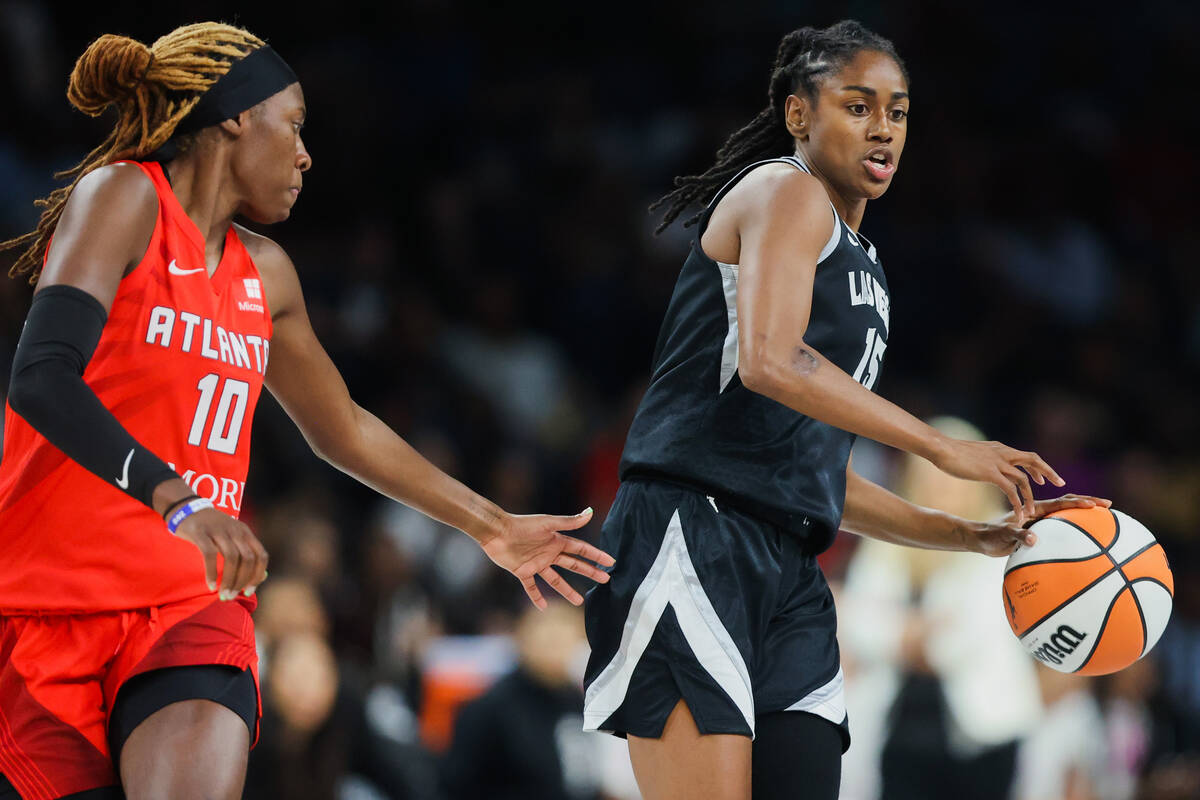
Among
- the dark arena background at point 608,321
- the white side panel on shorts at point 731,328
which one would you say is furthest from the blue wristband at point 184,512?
the dark arena background at point 608,321

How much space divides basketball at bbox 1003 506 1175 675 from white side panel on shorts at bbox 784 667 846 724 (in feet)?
1.72

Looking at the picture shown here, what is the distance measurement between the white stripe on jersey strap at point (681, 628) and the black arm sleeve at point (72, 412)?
1.15 m

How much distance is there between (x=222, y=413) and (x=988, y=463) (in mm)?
1638

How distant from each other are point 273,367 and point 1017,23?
31.7 feet

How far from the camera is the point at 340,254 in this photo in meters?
9.70

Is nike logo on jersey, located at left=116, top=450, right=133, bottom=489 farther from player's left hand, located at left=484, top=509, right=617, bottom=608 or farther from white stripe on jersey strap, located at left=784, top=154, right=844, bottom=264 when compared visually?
white stripe on jersey strap, located at left=784, top=154, right=844, bottom=264

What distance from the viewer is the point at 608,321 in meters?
9.93

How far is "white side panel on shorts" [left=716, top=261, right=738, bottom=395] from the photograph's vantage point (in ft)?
11.9

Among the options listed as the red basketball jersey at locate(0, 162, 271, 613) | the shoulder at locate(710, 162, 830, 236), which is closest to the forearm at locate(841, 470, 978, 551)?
the shoulder at locate(710, 162, 830, 236)

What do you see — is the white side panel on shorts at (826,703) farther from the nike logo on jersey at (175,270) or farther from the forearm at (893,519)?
the nike logo on jersey at (175,270)

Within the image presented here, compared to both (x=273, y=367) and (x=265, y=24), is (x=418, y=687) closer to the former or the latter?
(x=273, y=367)

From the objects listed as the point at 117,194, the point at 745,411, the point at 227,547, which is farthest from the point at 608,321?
the point at 227,547

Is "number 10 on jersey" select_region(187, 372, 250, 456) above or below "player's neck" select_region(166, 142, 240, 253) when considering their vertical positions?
below

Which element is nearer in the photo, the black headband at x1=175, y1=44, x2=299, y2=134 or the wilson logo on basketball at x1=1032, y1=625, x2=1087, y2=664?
the black headband at x1=175, y1=44, x2=299, y2=134
